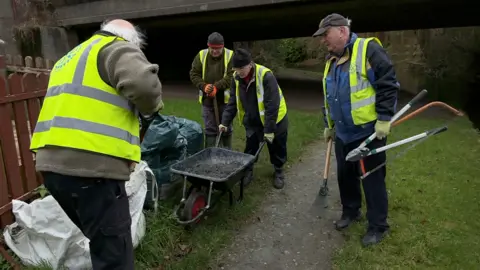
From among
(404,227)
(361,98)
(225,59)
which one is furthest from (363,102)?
(225,59)

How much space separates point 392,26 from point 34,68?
1179 centimetres

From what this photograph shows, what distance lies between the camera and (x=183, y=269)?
327 cm

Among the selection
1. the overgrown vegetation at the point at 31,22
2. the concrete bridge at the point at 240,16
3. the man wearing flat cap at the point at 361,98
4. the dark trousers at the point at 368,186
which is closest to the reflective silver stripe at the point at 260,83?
the man wearing flat cap at the point at 361,98

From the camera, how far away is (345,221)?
3949 millimetres

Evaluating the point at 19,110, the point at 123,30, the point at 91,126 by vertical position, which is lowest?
the point at 19,110

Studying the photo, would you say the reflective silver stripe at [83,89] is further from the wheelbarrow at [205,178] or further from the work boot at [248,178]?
the work boot at [248,178]

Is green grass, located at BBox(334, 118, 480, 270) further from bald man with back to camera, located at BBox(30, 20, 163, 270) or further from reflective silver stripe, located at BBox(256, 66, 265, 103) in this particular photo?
bald man with back to camera, located at BBox(30, 20, 163, 270)

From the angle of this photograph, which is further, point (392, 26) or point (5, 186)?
point (392, 26)

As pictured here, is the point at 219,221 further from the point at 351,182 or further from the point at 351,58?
the point at 351,58

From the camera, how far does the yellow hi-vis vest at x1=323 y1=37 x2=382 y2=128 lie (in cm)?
320

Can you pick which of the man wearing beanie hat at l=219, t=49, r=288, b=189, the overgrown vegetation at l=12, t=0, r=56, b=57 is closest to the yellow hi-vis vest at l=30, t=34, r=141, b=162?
the man wearing beanie hat at l=219, t=49, r=288, b=189

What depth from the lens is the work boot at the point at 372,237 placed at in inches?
139

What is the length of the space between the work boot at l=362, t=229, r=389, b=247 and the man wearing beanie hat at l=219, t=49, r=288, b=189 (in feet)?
4.87

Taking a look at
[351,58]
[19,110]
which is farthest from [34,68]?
[351,58]
